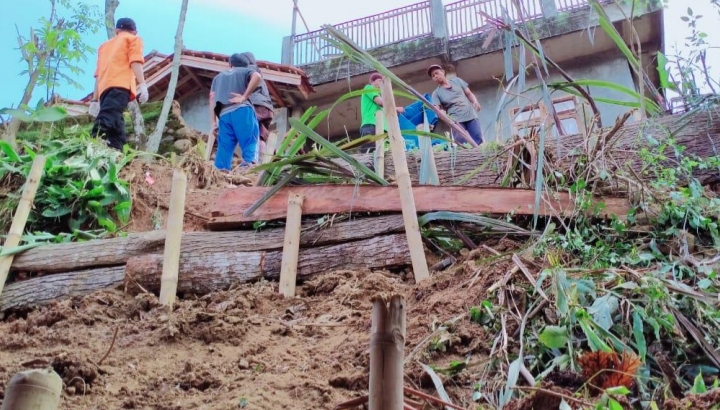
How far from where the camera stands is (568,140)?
13.1 feet

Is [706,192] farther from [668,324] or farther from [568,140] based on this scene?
[668,324]

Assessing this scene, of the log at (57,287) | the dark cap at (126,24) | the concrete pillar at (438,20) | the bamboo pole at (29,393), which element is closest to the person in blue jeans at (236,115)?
the dark cap at (126,24)

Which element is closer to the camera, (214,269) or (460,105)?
(214,269)

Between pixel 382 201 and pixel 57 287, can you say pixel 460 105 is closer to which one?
pixel 382 201

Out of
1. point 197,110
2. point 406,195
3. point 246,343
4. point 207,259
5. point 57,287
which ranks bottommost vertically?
point 246,343

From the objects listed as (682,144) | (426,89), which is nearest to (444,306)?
(682,144)

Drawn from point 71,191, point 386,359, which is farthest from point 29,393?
point 71,191

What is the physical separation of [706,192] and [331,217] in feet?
6.41

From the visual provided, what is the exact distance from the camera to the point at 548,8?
400 inches

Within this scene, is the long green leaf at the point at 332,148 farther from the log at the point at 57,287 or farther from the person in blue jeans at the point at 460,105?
the person in blue jeans at the point at 460,105

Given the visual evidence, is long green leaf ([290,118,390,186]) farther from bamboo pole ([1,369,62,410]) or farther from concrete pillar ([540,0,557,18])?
concrete pillar ([540,0,557,18])

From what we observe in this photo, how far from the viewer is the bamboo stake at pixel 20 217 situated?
11.9 feet

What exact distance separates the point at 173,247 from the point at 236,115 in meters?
2.75

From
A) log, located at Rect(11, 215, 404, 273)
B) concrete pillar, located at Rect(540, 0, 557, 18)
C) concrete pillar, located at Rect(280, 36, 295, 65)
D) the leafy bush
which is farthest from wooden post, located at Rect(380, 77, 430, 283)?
concrete pillar, located at Rect(280, 36, 295, 65)
